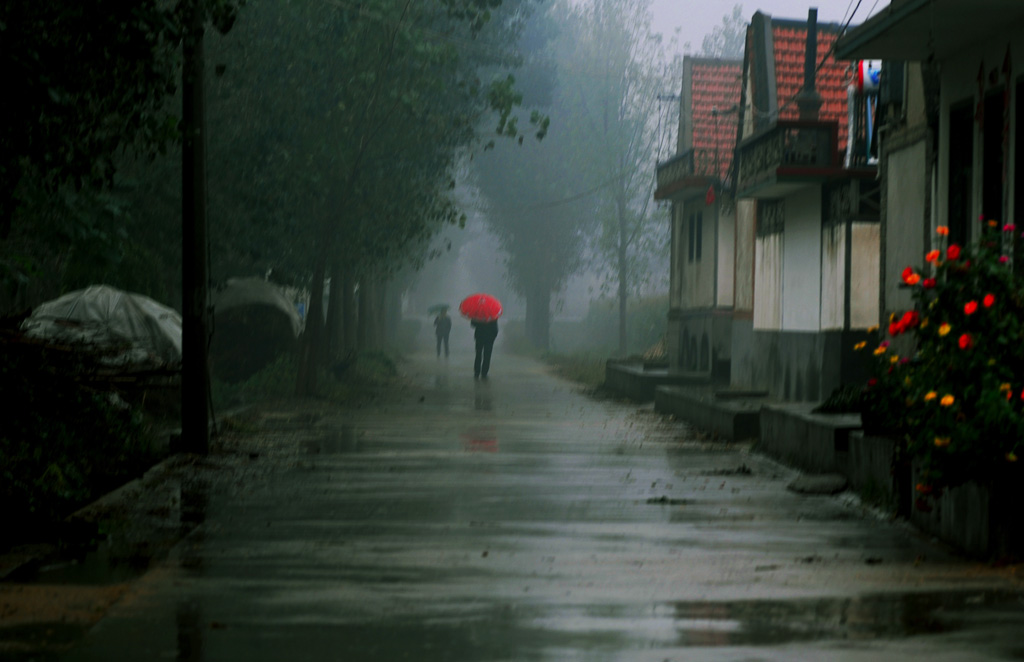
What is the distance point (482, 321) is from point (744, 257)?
11.2 meters

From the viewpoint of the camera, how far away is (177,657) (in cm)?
637

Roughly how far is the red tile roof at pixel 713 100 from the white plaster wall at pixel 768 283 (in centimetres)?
882

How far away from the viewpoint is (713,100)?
35469 millimetres

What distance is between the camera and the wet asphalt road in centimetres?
666

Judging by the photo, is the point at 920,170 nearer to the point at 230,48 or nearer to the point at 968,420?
the point at 968,420

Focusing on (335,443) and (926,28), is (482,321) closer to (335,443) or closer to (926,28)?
(335,443)

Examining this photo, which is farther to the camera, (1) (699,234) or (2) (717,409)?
(1) (699,234)

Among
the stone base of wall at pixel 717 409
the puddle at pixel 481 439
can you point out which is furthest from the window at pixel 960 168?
the puddle at pixel 481 439

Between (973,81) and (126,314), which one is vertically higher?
(973,81)

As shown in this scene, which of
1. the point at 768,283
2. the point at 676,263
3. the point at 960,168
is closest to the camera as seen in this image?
the point at 960,168

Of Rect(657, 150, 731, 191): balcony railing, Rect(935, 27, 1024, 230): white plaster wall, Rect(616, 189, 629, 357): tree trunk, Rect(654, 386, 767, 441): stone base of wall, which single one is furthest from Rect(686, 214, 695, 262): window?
Rect(935, 27, 1024, 230): white plaster wall

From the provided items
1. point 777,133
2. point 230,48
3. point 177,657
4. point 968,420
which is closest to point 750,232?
point 777,133

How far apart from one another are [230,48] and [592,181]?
32.7 metres

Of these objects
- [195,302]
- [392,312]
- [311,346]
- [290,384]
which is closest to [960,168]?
[195,302]
